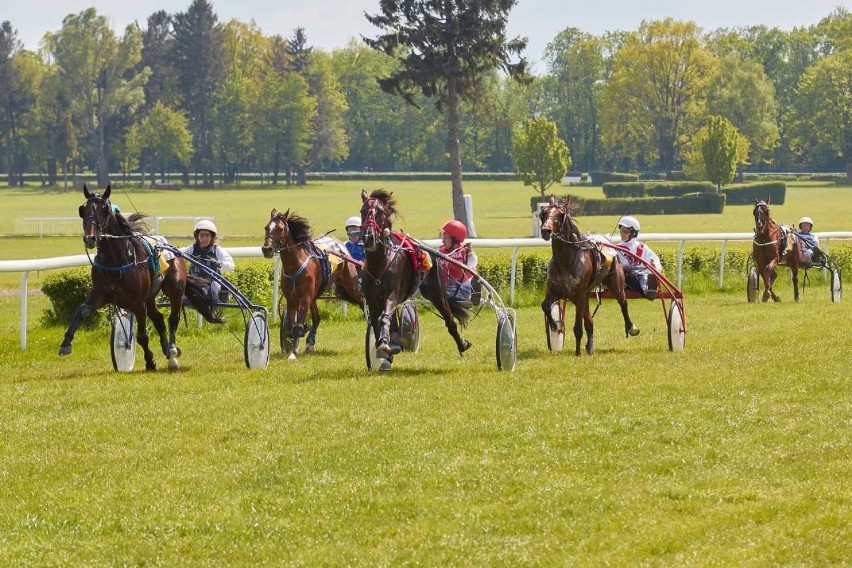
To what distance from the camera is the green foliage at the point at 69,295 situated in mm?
14125

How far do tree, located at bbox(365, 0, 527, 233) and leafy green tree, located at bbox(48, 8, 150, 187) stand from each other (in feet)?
150

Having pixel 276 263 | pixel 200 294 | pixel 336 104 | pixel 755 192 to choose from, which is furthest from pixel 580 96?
pixel 200 294

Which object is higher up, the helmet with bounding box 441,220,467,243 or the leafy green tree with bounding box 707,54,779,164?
the leafy green tree with bounding box 707,54,779,164

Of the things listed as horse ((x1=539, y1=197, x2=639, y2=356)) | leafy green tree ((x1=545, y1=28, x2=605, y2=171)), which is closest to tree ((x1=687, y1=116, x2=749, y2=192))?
leafy green tree ((x1=545, y1=28, x2=605, y2=171))

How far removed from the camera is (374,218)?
10.4 meters

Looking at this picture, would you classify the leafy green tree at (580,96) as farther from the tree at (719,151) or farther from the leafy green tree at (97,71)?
the tree at (719,151)

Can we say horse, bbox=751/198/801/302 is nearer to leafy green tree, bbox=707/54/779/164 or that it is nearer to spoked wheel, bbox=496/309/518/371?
spoked wheel, bbox=496/309/518/371

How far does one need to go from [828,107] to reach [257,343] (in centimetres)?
8455

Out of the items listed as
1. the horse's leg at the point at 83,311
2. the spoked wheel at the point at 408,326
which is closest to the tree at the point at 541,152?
the spoked wheel at the point at 408,326

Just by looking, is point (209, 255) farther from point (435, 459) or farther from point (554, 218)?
point (435, 459)

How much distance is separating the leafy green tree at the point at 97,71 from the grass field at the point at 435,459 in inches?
3052

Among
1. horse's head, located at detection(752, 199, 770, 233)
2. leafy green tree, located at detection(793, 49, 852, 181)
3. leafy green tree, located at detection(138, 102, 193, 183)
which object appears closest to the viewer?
horse's head, located at detection(752, 199, 770, 233)

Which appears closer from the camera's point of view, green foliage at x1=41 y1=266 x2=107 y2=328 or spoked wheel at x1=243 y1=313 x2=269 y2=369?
spoked wheel at x1=243 y1=313 x2=269 y2=369

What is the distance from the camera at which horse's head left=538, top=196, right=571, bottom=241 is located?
1171 cm
